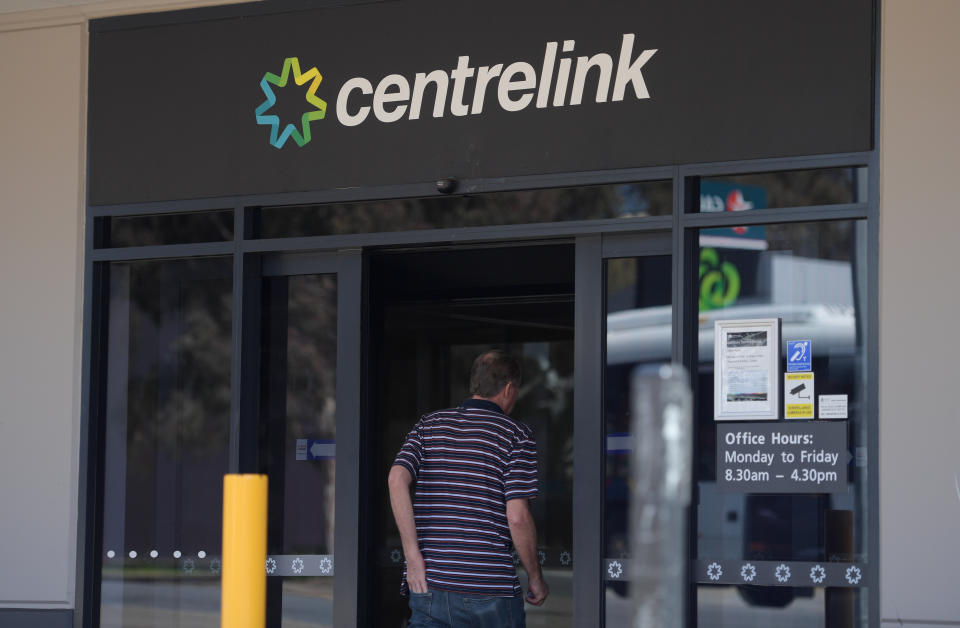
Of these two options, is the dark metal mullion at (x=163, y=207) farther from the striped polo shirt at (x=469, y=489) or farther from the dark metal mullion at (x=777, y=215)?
the dark metal mullion at (x=777, y=215)

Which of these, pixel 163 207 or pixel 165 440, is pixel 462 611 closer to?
pixel 165 440

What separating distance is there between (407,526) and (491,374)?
2.58ft

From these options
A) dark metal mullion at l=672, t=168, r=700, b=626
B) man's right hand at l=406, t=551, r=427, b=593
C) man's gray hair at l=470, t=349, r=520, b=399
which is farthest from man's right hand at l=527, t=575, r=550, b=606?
man's gray hair at l=470, t=349, r=520, b=399

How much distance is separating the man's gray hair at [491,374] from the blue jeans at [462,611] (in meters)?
0.91

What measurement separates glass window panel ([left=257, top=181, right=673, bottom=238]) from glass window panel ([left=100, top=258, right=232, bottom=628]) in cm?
51

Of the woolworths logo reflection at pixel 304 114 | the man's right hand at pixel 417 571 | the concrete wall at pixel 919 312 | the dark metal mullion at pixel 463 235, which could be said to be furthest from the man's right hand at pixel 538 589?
the woolworths logo reflection at pixel 304 114

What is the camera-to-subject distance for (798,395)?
629cm

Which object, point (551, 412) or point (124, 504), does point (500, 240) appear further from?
point (551, 412)

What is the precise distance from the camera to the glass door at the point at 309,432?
7305mm

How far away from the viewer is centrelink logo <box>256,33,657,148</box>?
677 cm

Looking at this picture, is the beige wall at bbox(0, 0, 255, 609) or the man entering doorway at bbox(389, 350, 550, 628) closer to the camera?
the man entering doorway at bbox(389, 350, 550, 628)

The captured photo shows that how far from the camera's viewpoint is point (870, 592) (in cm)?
604

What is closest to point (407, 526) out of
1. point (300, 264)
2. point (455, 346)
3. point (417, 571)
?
point (417, 571)

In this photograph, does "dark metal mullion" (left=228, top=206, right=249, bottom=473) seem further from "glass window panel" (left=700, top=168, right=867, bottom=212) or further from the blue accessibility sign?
the blue accessibility sign
